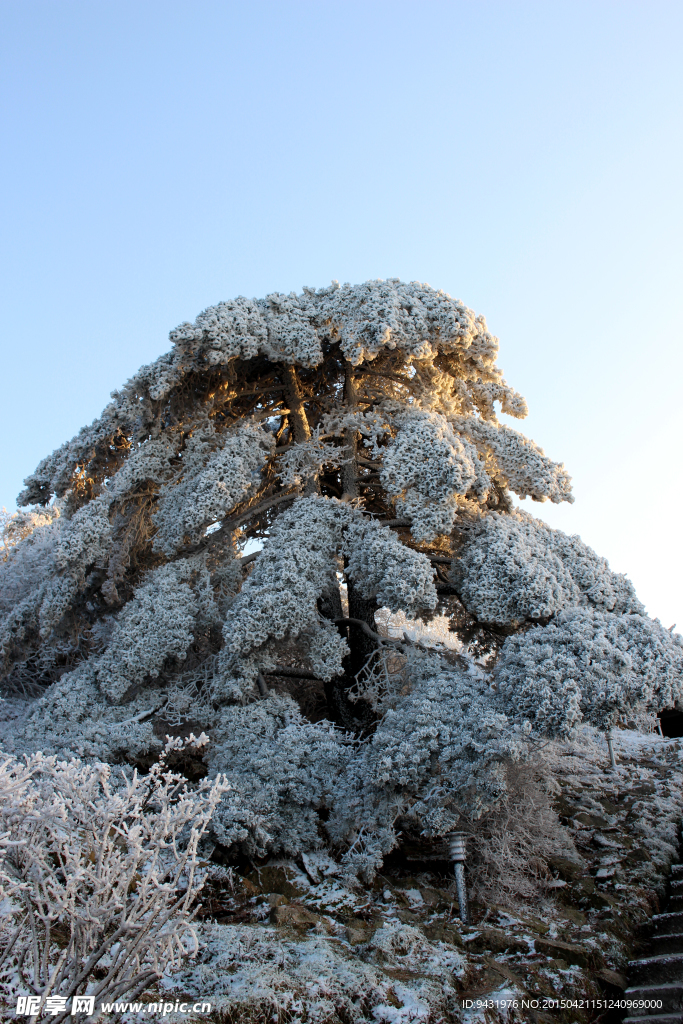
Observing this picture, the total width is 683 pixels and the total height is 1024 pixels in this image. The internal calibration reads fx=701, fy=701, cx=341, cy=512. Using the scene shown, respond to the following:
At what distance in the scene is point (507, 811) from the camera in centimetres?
644

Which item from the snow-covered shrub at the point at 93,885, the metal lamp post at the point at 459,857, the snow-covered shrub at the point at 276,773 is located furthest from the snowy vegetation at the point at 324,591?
the snow-covered shrub at the point at 93,885

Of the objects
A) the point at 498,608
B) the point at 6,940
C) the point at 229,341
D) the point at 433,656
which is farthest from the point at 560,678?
the point at 229,341

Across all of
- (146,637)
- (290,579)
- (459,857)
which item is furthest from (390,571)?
(146,637)

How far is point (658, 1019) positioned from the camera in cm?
449

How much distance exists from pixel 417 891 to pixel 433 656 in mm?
2270

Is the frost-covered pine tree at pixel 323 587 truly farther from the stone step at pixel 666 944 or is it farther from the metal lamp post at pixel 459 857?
the stone step at pixel 666 944

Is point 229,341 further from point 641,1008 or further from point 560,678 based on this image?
point 641,1008

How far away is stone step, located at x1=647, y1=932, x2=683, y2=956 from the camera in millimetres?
5402

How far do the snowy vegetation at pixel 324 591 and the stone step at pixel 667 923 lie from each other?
5.14 ft

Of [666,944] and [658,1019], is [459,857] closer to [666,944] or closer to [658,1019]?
[666,944]

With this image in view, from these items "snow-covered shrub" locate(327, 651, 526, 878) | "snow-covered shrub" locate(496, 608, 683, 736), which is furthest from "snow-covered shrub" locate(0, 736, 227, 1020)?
"snow-covered shrub" locate(496, 608, 683, 736)

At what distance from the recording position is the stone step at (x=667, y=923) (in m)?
5.71

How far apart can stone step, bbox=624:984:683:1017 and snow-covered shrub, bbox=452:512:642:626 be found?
3.13m

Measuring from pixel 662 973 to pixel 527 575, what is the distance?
3414 millimetres
